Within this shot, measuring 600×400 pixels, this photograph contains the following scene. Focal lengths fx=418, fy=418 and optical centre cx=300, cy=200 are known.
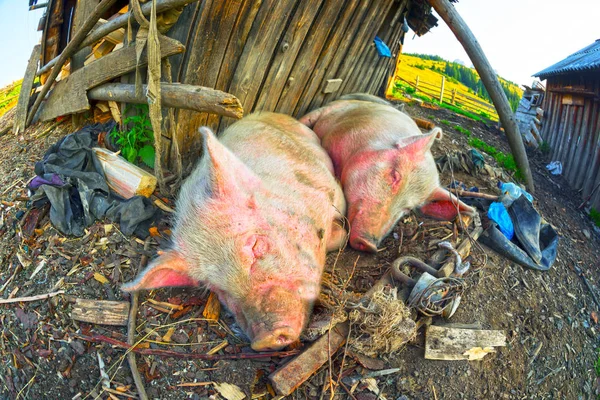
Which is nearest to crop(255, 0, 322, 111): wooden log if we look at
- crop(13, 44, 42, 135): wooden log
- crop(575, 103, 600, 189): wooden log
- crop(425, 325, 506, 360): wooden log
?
crop(425, 325, 506, 360): wooden log

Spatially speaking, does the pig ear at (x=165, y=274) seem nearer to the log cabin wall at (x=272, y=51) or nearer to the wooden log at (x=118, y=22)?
the log cabin wall at (x=272, y=51)

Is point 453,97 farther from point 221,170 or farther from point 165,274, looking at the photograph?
point 165,274

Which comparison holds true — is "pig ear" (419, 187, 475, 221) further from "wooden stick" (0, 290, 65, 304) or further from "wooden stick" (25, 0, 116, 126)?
"wooden stick" (25, 0, 116, 126)

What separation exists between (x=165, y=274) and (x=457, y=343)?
7.15 ft

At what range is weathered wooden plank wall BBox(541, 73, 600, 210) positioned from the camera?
8.98m

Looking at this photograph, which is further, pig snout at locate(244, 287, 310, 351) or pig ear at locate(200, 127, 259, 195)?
pig ear at locate(200, 127, 259, 195)

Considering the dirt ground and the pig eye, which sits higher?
the pig eye

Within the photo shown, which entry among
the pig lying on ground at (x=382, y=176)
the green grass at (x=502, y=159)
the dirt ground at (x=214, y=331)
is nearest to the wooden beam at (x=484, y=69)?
the green grass at (x=502, y=159)

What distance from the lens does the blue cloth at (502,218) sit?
453cm

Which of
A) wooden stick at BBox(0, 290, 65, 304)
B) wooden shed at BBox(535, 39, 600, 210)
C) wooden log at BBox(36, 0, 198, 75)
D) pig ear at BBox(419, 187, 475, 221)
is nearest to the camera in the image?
wooden stick at BBox(0, 290, 65, 304)

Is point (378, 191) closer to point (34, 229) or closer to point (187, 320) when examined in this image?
point (187, 320)

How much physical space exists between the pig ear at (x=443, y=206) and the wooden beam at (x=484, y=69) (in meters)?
2.63

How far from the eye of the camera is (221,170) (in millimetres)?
2768

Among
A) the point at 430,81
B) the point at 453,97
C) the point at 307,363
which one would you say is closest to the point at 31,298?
the point at 307,363
